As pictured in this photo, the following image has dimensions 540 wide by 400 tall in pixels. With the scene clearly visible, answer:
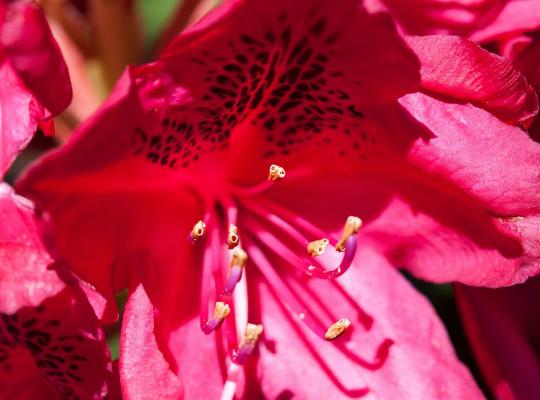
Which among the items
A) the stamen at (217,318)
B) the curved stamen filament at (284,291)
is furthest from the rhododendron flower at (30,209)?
the curved stamen filament at (284,291)

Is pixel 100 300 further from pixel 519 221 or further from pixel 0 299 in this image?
pixel 519 221

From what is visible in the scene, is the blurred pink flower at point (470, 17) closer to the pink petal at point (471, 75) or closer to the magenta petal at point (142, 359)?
the pink petal at point (471, 75)

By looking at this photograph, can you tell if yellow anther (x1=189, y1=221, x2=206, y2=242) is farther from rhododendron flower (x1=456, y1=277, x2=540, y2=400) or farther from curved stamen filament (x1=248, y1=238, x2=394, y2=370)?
rhododendron flower (x1=456, y1=277, x2=540, y2=400)

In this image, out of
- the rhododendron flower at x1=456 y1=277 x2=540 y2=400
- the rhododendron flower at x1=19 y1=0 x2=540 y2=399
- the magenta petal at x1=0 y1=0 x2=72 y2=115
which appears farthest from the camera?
the rhododendron flower at x1=456 y1=277 x2=540 y2=400

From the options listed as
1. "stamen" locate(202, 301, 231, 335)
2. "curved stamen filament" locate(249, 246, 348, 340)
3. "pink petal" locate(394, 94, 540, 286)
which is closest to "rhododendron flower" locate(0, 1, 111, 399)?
"stamen" locate(202, 301, 231, 335)

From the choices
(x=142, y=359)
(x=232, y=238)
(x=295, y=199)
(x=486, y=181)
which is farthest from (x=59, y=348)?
(x=486, y=181)

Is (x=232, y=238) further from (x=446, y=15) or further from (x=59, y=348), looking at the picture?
(x=446, y=15)
